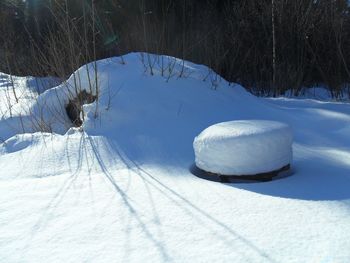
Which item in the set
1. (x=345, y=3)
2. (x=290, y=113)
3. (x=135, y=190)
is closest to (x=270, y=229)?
(x=135, y=190)

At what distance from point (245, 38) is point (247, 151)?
5.15m

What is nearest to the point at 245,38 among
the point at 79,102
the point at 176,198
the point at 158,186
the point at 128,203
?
the point at 79,102

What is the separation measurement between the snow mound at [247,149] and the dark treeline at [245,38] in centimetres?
373

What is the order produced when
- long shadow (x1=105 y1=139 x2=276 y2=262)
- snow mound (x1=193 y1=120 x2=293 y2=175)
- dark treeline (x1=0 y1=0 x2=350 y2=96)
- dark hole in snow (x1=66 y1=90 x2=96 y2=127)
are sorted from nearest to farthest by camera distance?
1. long shadow (x1=105 y1=139 x2=276 y2=262)
2. snow mound (x1=193 y1=120 x2=293 y2=175)
3. dark hole in snow (x1=66 y1=90 x2=96 y2=127)
4. dark treeline (x1=0 y1=0 x2=350 y2=96)

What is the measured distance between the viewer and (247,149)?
2.90 m

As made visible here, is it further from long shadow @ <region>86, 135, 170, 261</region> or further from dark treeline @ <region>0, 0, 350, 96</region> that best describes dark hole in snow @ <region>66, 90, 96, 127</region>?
dark treeline @ <region>0, 0, 350, 96</region>

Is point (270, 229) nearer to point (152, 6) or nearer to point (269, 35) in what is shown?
point (269, 35)

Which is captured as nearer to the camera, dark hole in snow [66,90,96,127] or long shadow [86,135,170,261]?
long shadow [86,135,170,261]

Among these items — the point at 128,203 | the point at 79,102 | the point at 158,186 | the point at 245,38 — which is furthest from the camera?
the point at 245,38

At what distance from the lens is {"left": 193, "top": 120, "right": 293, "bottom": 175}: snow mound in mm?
2904

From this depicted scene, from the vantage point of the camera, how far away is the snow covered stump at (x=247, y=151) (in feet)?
9.53

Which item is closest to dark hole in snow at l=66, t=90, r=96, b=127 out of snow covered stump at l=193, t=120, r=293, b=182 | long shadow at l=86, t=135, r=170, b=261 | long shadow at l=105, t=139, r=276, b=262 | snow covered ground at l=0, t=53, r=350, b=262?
snow covered ground at l=0, t=53, r=350, b=262

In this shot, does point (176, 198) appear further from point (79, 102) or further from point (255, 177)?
point (79, 102)

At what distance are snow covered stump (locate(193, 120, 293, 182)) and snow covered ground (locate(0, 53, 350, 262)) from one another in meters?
0.14
